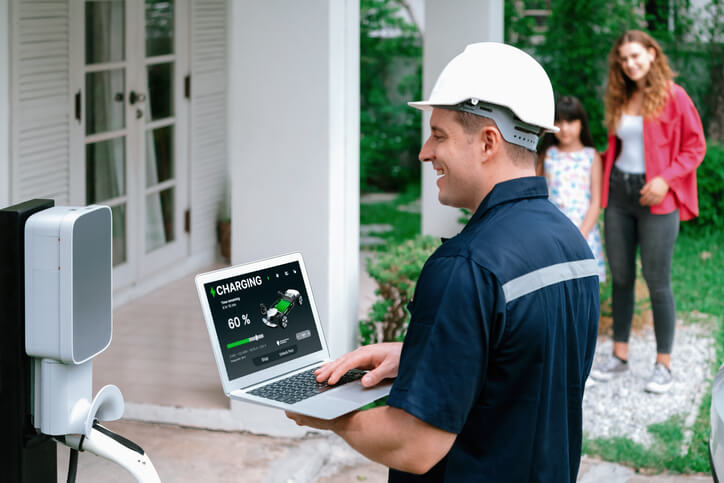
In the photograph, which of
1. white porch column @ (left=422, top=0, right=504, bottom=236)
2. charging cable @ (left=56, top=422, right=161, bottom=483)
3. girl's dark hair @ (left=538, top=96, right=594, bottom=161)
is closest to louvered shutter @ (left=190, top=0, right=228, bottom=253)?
white porch column @ (left=422, top=0, right=504, bottom=236)

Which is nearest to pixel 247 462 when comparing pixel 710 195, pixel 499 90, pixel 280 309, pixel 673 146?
pixel 280 309

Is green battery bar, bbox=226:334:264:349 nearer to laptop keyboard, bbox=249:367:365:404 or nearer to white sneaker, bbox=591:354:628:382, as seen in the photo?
laptop keyboard, bbox=249:367:365:404

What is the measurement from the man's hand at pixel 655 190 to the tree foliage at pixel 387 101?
23.5 feet

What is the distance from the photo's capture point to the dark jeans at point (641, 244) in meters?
5.62

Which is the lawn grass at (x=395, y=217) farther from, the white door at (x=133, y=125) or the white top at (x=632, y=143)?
the white top at (x=632, y=143)

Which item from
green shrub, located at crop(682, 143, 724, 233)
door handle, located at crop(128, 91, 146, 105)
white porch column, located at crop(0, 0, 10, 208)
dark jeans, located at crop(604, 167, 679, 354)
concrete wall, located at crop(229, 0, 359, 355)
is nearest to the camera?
white porch column, located at crop(0, 0, 10, 208)

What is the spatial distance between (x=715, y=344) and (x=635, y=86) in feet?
6.80

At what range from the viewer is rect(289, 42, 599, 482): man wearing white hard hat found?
76.0 inches

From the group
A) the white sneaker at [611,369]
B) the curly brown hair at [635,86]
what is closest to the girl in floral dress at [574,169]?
the curly brown hair at [635,86]

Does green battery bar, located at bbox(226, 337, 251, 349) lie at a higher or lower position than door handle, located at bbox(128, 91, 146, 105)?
lower

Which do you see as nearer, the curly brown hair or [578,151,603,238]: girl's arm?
the curly brown hair

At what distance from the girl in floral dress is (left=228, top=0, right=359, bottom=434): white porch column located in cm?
152

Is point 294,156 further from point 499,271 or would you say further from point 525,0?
point 525,0

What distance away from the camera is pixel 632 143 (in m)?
5.70
